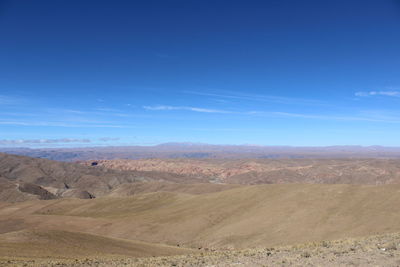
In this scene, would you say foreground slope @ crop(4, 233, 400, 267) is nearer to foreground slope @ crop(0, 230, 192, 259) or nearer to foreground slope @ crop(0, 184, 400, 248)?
foreground slope @ crop(0, 230, 192, 259)

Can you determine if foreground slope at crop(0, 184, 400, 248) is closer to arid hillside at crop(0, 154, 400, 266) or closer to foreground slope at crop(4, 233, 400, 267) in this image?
arid hillside at crop(0, 154, 400, 266)

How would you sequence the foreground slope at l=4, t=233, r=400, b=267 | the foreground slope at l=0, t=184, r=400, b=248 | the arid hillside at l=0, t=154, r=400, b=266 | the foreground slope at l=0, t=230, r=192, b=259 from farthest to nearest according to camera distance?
1. the foreground slope at l=0, t=184, r=400, b=248
2. the foreground slope at l=0, t=230, r=192, b=259
3. the arid hillside at l=0, t=154, r=400, b=266
4. the foreground slope at l=4, t=233, r=400, b=267

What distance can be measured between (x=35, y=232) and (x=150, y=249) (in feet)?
34.7

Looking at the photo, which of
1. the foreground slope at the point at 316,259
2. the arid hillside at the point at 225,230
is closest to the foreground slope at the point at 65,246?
the arid hillside at the point at 225,230

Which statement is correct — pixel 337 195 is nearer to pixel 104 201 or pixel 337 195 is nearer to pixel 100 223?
pixel 100 223

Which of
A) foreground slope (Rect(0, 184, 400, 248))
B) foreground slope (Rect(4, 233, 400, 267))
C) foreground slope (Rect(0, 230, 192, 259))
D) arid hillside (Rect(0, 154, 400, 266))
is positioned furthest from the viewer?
foreground slope (Rect(0, 184, 400, 248))

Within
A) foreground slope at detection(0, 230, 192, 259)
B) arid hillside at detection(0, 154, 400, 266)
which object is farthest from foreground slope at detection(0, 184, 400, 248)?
foreground slope at detection(0, 230, 192, 259)

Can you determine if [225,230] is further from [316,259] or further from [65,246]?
[316,259]

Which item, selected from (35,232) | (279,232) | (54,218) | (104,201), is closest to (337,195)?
(279,232)

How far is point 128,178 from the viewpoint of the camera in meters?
192

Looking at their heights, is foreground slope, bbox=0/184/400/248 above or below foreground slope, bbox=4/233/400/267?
below

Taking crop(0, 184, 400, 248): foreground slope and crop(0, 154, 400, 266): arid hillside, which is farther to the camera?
crop(0, 184, 400, 248): foreground slope

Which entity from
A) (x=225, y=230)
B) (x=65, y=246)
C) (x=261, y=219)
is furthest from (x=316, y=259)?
(x=261, y=219)

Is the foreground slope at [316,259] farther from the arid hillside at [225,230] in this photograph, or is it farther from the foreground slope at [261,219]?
the foreground slope at [261,219]
